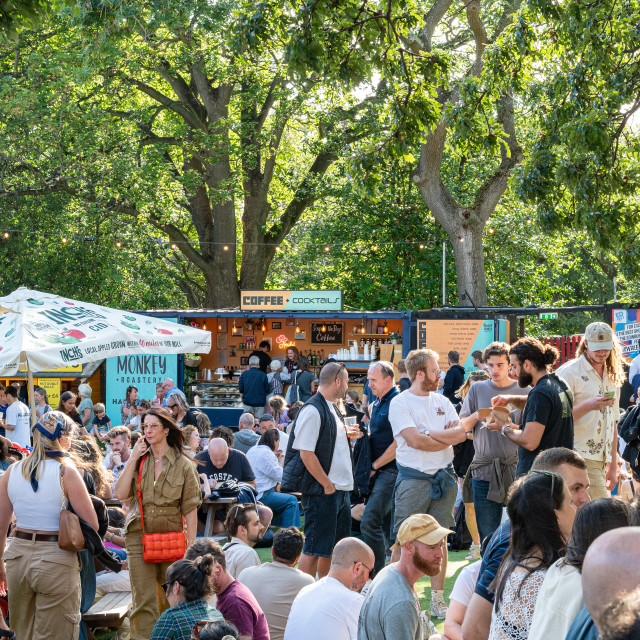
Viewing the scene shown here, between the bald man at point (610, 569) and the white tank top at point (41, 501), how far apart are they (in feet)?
13.2

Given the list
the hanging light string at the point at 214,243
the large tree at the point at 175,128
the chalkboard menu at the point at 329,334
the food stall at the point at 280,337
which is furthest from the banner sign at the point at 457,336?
the hanging light string at the point at 214,243

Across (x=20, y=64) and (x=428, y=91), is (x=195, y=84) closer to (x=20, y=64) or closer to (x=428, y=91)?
(x=20, y=64)

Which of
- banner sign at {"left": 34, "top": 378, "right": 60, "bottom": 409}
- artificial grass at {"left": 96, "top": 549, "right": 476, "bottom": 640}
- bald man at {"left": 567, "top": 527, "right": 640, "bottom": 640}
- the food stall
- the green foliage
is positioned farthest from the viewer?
the food stall

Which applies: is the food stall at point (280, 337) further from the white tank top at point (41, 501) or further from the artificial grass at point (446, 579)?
the white tank top at point (41, 501)

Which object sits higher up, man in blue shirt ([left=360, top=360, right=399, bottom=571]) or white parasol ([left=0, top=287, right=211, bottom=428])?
white parasol ([left=0, top=287, right=211, bottom=428])

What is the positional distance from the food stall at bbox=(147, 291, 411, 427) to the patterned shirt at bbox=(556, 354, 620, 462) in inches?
458

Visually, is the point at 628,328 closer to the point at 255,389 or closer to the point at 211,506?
the point at 255,389

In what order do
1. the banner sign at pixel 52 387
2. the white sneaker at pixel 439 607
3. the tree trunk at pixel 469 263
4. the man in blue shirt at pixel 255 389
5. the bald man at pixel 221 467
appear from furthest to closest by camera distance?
1. the tree trunk at pixel 469 263
2. the banner sign at pixel 52 387
3. the man in blue shirt at pixel 255 389
4. the bald man at pixel 221 467
5. the white sneaker at pixel 439 607

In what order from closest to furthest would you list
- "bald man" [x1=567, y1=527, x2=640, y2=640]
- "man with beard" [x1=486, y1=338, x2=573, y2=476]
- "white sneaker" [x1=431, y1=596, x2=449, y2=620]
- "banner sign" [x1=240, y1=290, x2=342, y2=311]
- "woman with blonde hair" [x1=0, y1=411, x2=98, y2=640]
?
"bald man" [x1=567, y1=527, x2=640, y2=640] → "woman with blonde hair" [x1=0, y1=411, x2=98, y2=640] → "man with beard" [x1=486, y1=338, x2=573, y2=476] → "white sneaker" [x1=431, y1=596, x2=449, y2=620] → "banner sign" [x1=240, y1=290, x2=342, y2=311]

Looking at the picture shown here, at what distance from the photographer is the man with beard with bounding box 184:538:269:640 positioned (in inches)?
186

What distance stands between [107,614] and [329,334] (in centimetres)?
1531

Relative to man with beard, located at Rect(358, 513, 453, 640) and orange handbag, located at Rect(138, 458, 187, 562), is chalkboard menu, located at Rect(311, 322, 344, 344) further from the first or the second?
man with beard, located at Rect(358, 513, 453, 640)

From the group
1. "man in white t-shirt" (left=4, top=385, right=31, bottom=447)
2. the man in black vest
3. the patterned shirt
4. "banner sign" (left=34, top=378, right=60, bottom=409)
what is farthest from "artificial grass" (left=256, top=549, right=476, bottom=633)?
"banner sign" (left=34, top=378, right=60, bottom=409)

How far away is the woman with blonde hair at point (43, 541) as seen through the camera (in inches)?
198
